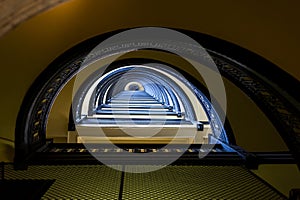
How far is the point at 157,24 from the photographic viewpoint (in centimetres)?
330

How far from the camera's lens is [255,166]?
3287 millimetres

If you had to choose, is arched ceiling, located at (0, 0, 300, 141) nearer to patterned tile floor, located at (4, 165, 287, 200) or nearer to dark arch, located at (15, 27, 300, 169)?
dark arch, located at (15, 27, 300, 169)

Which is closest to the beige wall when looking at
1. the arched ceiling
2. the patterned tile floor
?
the arched ceiling

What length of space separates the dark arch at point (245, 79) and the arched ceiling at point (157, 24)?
0.08m

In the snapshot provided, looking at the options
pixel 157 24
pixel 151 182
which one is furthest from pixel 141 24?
pixel 151 182

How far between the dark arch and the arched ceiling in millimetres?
81

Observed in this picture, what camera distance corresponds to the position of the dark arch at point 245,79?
3.20 meters

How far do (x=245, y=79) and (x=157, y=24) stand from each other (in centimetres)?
158

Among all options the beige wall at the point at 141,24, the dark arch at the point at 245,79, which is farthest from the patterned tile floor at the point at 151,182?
the beige wall at the point at 141,24

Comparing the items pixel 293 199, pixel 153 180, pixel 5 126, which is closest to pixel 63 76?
pixel 5 126

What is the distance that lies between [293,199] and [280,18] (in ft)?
5.88

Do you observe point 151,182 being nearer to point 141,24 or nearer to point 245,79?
point 141,24

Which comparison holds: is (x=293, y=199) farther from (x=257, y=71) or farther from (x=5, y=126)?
(x=5, y=126)

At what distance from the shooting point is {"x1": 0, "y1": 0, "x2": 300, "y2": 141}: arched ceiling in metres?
2.97
